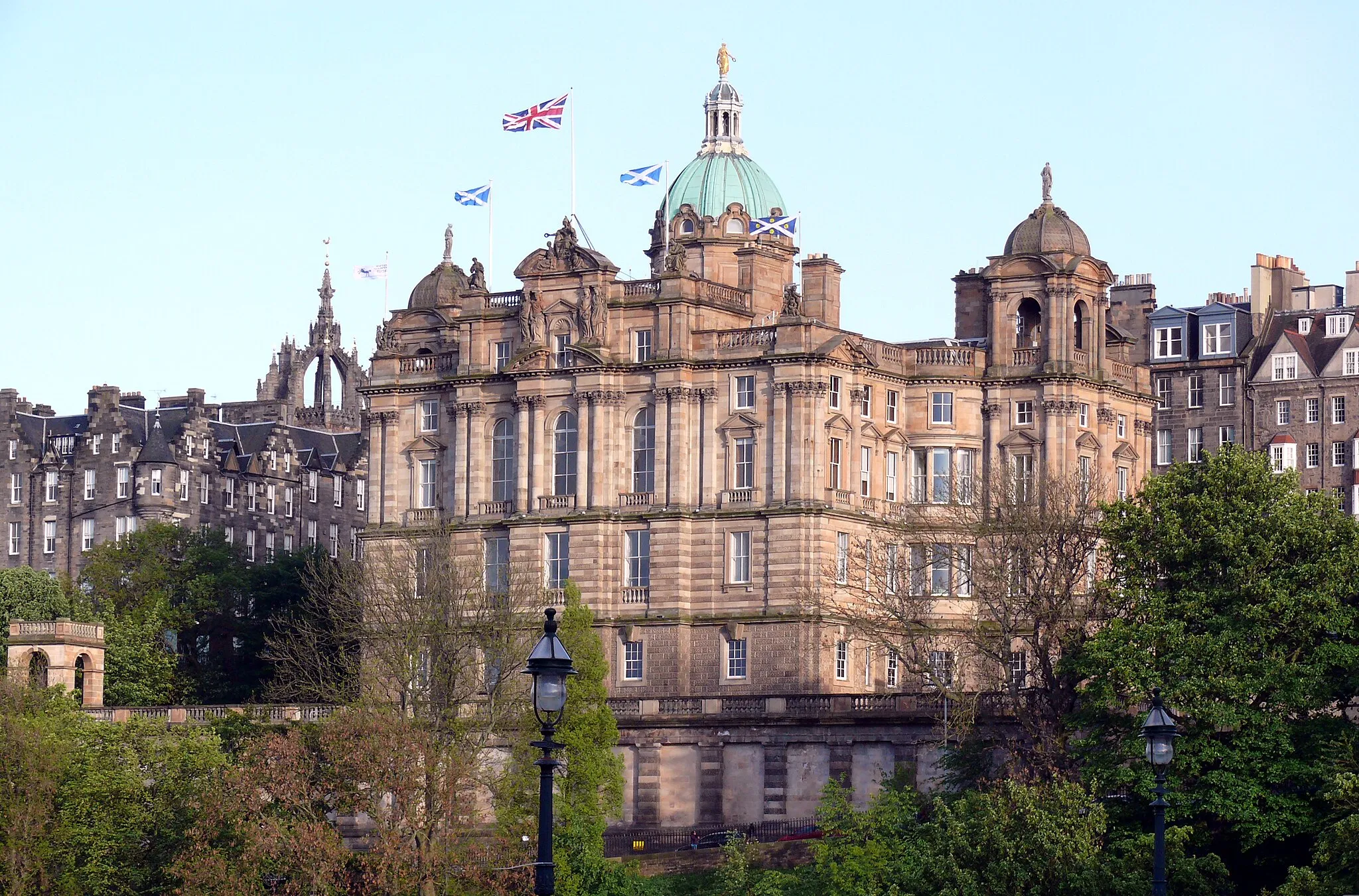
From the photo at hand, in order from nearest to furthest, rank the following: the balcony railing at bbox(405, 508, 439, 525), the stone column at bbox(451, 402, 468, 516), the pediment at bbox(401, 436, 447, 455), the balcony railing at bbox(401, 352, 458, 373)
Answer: the stone column at bbox(451, 402, 468, 516), the balcony railing at bbox(405, 508, 439, 525), the pediment at bbox(401, 436, 447, 455), the balcony railing at bbox(401, 352, 458, 373)

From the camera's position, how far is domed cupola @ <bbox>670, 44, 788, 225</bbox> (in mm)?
144375

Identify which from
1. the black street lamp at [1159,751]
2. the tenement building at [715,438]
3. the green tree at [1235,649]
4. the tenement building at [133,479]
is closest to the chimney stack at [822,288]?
the tenement building at [715,438]

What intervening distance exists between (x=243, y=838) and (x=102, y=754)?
11.1 metres

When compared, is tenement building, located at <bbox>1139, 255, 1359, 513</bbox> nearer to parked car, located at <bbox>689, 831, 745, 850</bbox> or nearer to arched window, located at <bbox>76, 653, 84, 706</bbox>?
parked car, located at <bbox>689, 831, 745, 850</bbox>

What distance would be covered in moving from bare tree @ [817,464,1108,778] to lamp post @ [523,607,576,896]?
38221mm

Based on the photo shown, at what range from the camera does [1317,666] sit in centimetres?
9744

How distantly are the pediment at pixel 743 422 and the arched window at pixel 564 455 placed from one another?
684 cm

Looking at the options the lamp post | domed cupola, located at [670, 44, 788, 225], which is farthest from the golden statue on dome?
the lamp post

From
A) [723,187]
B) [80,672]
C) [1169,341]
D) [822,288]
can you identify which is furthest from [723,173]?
[80,672]

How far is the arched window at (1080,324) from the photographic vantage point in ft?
445

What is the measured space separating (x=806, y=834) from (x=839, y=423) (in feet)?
73.0

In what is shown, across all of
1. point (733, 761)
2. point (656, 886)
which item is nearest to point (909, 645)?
point (733, 761)

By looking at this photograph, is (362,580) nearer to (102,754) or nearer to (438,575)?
(438,575)

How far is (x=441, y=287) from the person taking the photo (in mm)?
142250
